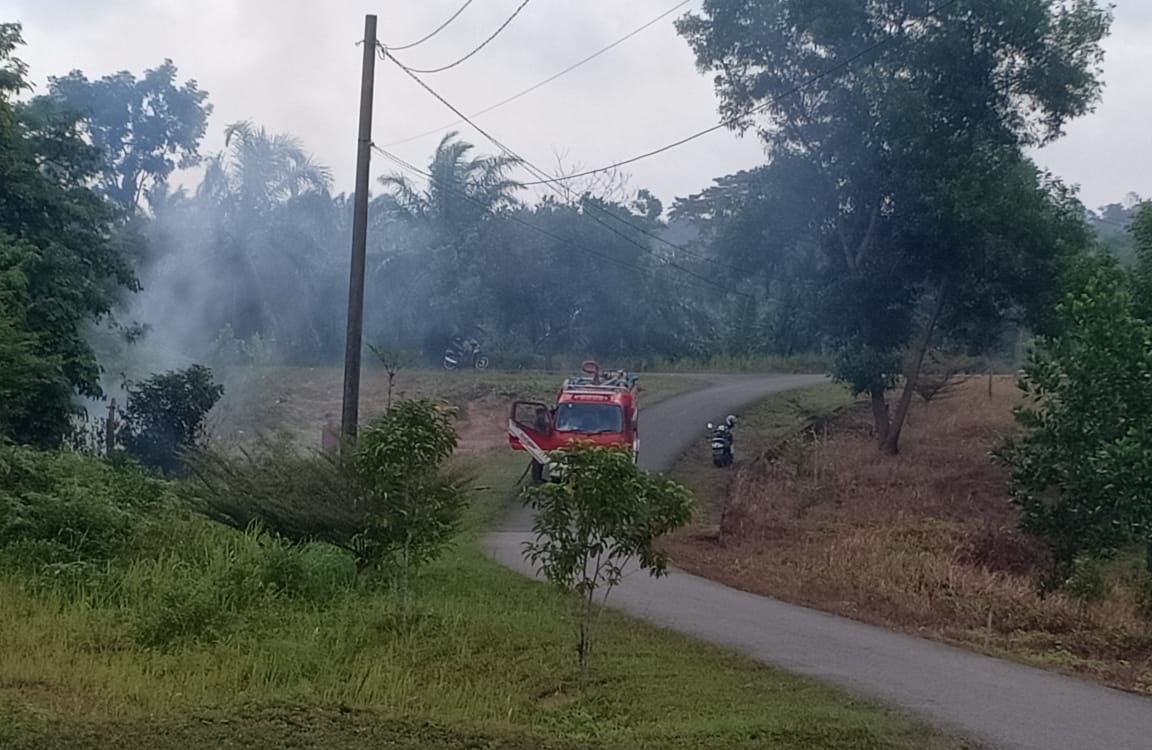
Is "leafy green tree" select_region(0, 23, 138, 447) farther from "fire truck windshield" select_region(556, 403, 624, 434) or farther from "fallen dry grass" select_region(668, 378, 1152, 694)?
"fallen dry grass" select_region(668, 378, 1152, 694)

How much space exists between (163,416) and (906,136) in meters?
17.8

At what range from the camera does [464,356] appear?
47750 millimetres

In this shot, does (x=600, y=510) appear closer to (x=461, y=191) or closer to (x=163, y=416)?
(x=163, y=416)

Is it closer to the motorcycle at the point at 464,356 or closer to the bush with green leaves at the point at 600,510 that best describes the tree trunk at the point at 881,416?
the motorcycle at the point at 464,356

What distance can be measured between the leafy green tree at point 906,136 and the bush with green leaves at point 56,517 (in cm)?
2110

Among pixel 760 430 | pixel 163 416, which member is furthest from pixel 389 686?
pixel 760 430

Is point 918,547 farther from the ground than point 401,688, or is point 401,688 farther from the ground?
point 401,688

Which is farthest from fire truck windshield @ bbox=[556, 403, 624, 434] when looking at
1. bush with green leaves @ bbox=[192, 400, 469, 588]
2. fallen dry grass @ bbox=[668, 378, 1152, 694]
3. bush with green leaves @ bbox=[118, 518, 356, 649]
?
bush with green leaves @ bbox=[118, 518, 356, 649]

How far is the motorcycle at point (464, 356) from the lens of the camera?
47.2 metres

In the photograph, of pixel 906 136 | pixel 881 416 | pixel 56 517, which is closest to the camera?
pixel 56 517

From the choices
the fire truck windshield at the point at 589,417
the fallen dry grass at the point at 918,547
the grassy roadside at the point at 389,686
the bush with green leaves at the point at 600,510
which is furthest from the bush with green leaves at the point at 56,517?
the fire truck windshield at the point at 589,417

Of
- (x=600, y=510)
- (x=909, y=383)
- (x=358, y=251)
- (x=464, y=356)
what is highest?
(x=358, y=251)

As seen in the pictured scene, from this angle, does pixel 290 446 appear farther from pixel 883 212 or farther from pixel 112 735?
pixel 883 212

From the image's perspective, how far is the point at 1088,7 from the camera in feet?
99.1
